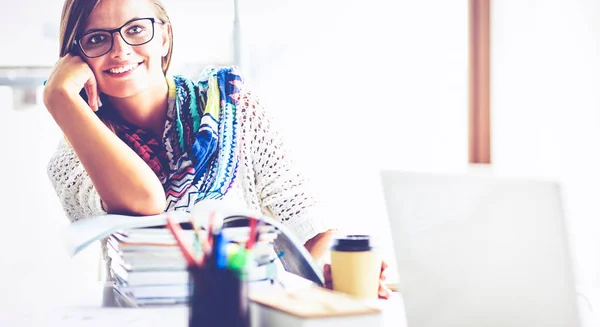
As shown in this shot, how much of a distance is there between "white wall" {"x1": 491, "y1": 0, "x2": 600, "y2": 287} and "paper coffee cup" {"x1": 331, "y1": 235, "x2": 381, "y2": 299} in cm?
106

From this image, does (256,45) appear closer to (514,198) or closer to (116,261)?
(116,261)

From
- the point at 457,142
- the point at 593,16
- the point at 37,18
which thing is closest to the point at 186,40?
the point at 37,18

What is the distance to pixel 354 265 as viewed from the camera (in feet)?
3.44

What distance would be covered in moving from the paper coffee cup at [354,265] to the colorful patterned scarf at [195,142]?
2.53 ft

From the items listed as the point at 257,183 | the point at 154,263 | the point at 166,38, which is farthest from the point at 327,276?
the point at 166,38

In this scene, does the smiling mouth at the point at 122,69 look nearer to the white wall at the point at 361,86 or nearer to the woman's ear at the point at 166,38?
the woman's ear at the point at 166,38

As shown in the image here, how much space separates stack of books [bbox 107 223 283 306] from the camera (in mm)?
952

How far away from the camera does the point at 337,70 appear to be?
2.39m

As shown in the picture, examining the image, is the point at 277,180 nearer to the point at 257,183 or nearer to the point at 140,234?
the point at 257,183

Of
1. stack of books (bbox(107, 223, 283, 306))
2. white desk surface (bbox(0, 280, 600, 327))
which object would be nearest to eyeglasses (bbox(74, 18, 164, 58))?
white desk surface (bbox(0, 280, 600, 327))

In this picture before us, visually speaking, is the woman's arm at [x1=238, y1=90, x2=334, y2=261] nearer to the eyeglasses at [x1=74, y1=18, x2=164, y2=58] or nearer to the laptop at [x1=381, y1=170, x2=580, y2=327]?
the eyeglasses at [x1=74, y1=18, x2=164, y2=58]

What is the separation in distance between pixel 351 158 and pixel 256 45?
0.53 meters

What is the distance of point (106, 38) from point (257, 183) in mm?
589

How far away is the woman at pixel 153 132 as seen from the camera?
1.71m
